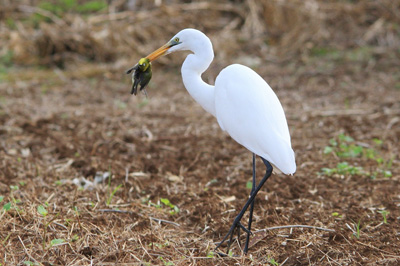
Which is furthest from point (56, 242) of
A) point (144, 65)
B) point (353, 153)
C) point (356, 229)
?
point (353, 153)

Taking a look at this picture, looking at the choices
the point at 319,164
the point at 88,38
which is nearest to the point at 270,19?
the point at 88,38

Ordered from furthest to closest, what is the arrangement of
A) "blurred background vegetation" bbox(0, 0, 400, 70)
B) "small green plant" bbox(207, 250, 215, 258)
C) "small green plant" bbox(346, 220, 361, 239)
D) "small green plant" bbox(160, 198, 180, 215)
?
1. "blurred background vegetation" bbox(0, 0, 400, 70)
2. "small green plant" bbox(160, 198, 180, 215)
3. "small green plant" bbox(346, 220, 361, 239)
4. "small green plant" bbox(207, 250, 215, 258)

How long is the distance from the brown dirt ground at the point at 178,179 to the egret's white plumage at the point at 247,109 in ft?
2.14

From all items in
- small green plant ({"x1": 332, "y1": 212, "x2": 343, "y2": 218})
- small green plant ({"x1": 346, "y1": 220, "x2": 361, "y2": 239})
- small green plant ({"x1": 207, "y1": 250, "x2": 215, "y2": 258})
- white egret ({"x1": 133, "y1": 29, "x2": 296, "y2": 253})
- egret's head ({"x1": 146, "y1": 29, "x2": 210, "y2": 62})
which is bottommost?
small green plant ({"x1": 332, "y1": 212, "x2": 343, "y2": 218})

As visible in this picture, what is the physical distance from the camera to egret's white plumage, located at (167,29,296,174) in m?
2.98

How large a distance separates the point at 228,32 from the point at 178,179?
6.75 metres

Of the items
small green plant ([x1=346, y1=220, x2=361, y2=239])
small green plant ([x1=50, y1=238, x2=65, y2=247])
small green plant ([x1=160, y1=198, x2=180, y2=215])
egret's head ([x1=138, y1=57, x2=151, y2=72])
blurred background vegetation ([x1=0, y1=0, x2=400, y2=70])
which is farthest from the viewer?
blurred background vegetation ([x1=0, y1=0, x2=400, y2=70])

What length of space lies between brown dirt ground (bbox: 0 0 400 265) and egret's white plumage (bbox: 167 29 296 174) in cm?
65

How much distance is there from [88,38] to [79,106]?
9.91 feet

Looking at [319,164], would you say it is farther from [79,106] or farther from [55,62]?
[55,62]

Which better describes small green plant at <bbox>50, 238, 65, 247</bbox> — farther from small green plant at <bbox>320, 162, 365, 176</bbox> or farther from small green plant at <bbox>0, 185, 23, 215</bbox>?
small green plant at <bbox>320, 162, 365, 176</bbox>

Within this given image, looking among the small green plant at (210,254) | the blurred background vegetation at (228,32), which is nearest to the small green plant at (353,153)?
the small green plant at (210,254)

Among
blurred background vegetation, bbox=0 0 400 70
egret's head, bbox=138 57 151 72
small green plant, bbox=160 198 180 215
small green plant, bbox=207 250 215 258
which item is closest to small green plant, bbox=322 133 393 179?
small green plant, bbox=160 198 180 215

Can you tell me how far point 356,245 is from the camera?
3023 millimetres
